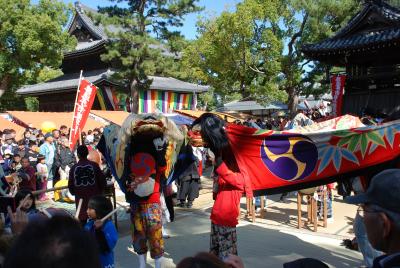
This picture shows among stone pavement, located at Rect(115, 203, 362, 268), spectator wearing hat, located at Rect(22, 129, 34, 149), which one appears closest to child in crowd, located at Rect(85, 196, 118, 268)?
stone pavement, located at Rect(115, 203, 362, 268)

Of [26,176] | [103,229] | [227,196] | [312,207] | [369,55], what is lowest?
[312,207]

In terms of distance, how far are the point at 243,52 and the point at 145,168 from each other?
17961mm

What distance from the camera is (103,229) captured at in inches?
136

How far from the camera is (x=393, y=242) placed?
170 cm

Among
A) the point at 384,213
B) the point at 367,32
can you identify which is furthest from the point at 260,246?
the point at 367,32

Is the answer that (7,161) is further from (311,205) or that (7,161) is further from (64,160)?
(311,205)

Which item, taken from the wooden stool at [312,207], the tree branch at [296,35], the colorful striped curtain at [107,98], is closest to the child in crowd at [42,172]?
the wooden stool at [312,207]

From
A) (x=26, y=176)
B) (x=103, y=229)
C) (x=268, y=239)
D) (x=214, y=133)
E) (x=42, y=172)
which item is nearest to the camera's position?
(x=103, y=229)

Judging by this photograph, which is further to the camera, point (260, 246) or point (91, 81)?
point (91, 81)

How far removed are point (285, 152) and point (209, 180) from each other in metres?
Result: 7.93

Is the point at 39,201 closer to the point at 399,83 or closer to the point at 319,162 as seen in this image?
the point at 319,162

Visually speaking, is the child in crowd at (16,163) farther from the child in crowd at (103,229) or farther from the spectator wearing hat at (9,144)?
the child in crowd at (103,229)

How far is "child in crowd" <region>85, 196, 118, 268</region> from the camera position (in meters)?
3.46

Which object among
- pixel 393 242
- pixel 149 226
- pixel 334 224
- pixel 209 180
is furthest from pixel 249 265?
pixel 209 180
